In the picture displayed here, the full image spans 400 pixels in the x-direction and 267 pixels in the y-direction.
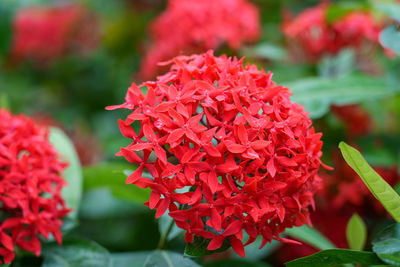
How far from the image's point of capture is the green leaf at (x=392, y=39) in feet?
3.91

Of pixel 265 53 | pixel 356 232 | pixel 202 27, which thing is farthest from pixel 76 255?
pixel 265 53

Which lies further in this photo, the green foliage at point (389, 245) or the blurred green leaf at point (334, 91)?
the blurred green leaf at point (334, 91)

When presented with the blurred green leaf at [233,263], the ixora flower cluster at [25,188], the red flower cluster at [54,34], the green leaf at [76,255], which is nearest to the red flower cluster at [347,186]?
the blurred green leaf at [233,263]

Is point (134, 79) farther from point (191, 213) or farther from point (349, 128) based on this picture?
point (191, 213)

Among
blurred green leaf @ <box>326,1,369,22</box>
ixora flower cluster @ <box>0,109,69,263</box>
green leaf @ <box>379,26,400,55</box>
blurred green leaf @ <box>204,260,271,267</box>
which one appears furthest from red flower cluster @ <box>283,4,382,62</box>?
ixora flower cluster @ <box>0,109,69,263</box>

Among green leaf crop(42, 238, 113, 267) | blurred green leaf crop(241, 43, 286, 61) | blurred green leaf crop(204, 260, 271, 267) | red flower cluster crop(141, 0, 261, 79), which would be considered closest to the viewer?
green leaf crop(42, 238, 113, 267)

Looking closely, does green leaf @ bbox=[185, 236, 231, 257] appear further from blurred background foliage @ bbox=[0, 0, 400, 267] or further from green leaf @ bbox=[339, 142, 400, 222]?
A: green leaf @ bbox=[339, 142, 400, 222]

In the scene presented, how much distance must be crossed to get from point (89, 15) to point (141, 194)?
221cm

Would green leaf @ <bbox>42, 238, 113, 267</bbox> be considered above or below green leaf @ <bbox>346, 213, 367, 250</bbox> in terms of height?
below

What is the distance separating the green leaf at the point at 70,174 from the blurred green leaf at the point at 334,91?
0.74m

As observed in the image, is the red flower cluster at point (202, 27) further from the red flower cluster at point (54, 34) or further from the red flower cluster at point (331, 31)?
the red flower cluster at point (54, 34)

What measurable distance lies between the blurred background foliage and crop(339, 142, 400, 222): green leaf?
430 mm

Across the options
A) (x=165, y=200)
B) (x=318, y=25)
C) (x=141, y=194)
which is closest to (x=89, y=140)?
(x=141, y=194)

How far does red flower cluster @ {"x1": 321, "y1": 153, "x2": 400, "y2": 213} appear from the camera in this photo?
1.47 metres
